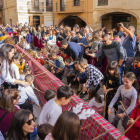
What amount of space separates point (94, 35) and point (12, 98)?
404 centimetres

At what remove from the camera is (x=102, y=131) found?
2109 mm

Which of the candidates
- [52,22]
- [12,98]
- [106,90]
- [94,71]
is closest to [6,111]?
[12,98]

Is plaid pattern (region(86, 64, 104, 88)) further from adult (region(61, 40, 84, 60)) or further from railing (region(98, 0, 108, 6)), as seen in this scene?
railing (region(98, 0, 108, 6))

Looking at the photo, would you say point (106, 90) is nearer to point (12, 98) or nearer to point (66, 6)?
point (12, 98)

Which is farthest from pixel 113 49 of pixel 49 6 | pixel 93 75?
pixel 49 6

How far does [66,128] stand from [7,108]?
1300mm

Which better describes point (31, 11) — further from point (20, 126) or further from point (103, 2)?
point (20, 126)

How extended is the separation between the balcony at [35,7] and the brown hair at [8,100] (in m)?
21.6

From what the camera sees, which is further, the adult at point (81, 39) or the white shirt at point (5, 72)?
the adult at point (81, 39)

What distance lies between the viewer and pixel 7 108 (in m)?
2.50

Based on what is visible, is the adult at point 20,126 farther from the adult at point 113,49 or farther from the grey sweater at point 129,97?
the adult at point 113,49

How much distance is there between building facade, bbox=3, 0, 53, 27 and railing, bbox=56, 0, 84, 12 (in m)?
1.95

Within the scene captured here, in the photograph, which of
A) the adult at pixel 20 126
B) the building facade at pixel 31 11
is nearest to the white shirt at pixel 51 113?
the adult at pixel 20 126

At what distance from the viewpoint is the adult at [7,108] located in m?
2.37
